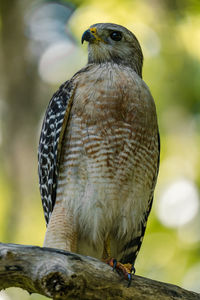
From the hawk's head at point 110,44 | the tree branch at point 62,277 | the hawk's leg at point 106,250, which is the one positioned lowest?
the tree branch at point 62,277

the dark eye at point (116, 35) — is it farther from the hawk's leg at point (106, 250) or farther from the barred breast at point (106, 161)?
the hawk's leg at point (106, 250)

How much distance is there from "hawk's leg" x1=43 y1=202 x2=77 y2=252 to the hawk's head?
2065mm

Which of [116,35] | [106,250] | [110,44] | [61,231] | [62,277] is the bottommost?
[62,277]

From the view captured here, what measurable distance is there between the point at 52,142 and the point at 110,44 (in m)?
1.58

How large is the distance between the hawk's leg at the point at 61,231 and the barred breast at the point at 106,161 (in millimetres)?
79

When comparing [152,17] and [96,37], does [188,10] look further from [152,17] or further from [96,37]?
[96,37]

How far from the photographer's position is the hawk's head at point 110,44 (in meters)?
6.46

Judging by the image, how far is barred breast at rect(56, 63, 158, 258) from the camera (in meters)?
5.61

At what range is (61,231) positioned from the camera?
557 cm

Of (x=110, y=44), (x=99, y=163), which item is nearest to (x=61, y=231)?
(x=99, y=163)

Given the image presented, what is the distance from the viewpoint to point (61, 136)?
5789 millimetres

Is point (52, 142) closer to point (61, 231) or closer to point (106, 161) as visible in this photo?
point (106, 161)

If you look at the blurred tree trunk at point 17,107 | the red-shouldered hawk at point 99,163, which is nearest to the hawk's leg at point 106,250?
the red-shouldered hawk at point 99,163

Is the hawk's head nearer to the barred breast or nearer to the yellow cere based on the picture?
the yellow cere
